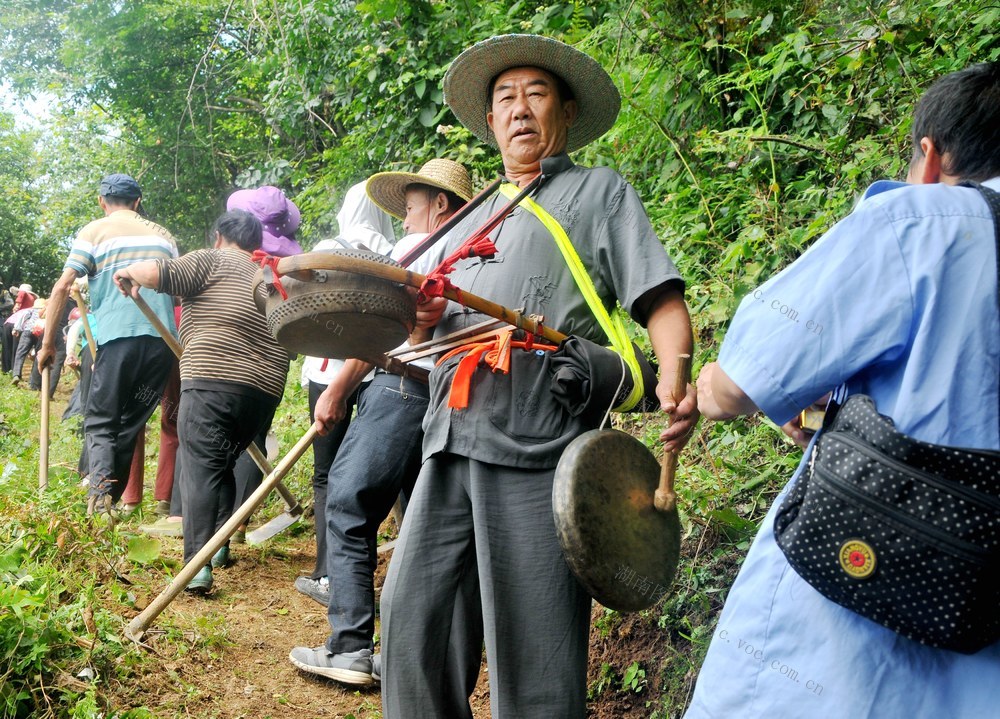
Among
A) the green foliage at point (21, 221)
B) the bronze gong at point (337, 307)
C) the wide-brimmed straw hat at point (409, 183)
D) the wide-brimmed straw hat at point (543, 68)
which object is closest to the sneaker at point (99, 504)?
the wide-brimmed straw hat at point (409, 183)

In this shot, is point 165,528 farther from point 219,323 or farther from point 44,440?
point 219,323

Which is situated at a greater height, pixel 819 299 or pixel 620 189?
pixel 620 189

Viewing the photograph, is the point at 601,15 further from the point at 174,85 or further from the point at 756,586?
the point at 174,85

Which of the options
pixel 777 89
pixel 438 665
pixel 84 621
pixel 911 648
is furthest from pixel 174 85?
pixel 911 648

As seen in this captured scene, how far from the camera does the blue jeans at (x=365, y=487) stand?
3633 millimetres

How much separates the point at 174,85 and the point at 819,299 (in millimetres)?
15411

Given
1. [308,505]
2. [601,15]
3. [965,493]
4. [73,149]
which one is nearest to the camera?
[965,493]

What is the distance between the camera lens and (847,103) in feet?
15.1

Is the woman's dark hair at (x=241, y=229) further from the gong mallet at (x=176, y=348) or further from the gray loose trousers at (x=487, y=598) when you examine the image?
the gray loose trousers at (x=487, y=598)

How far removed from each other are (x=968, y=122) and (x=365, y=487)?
2.61 metres

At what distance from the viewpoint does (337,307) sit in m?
2.26

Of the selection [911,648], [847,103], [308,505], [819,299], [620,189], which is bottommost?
[308,505]

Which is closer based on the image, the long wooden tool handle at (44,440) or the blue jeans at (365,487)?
the blue jeans at (365,487)

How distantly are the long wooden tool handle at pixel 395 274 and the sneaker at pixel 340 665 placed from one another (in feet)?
5.95
